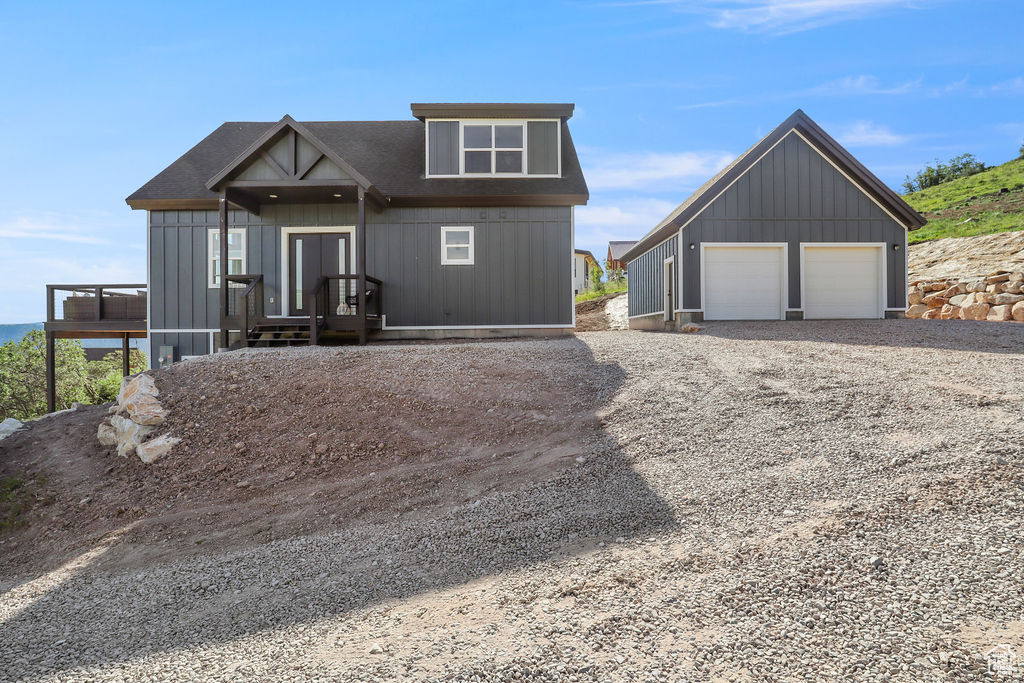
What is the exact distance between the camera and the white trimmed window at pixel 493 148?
1495 cm

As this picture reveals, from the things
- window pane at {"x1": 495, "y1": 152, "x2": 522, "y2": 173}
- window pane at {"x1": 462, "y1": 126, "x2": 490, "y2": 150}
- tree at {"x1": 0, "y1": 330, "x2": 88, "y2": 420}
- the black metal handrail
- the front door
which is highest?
window pane at {"x1": 462, "y1": 126, "x2": 490, "y2": 150}

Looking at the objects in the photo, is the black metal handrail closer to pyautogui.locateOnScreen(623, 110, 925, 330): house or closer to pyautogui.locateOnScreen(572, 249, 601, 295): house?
pyautogui.locateOnScreen(623, 110, 925, 330): house

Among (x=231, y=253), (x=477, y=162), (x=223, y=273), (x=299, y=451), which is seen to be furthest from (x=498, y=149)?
(x=299, y=451)

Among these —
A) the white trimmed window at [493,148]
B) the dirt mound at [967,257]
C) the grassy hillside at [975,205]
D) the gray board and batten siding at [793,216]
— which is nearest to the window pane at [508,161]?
the white trimmed window at [493,148]

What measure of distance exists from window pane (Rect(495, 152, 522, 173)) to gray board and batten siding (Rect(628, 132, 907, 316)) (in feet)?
14.4

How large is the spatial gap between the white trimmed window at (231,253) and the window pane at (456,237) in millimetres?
4643

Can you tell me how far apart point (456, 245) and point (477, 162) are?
224 cm

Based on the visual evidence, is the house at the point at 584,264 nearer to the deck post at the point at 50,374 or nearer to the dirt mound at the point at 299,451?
the deck post at the point at 50,374

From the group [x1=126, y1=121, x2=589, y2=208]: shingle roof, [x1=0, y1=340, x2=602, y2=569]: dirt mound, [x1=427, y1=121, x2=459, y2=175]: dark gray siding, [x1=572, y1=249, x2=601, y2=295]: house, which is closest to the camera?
[x1=0, y1=340, x2=602, y2=569]: dirt mound

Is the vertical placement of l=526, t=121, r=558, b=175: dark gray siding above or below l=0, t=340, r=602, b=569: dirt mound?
above

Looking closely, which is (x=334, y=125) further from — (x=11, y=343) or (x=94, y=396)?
(x=11, y=343)

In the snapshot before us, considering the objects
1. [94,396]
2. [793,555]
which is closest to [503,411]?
[793,555]

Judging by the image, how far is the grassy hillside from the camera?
20.5 m

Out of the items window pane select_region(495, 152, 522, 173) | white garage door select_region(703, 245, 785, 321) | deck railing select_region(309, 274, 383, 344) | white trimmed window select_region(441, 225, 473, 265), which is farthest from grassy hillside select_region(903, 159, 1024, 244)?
deck railing select_region(309, 274, 383, 344)
